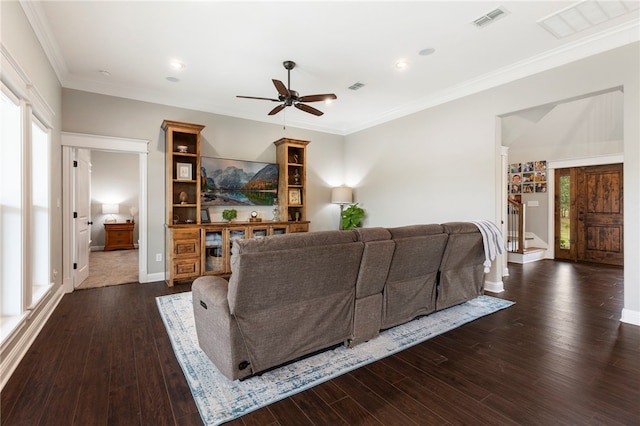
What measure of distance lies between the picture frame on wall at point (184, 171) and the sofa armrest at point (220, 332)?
3.01 meters

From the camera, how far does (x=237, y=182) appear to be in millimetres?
5469

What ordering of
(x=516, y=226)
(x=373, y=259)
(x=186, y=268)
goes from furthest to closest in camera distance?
1. (x=516, y=226)
2. (x=186, y=268)
3. (x=373, y=259)

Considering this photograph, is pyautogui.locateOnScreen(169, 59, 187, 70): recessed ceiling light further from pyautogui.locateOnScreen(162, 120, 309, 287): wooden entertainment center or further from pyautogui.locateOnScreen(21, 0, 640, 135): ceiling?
pyautogui.locateOnScreen(162, 120, 309, 287): wooden entertainment center

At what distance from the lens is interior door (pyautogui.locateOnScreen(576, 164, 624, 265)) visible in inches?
236

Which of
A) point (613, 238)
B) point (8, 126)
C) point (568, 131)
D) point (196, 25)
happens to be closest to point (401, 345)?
point (196, 25)

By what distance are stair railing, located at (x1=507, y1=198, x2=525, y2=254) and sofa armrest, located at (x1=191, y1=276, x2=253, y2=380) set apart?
20.9 ft

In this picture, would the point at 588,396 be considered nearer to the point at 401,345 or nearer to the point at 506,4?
the point at 401,345

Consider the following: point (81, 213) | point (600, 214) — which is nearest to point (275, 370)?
point (81, 213)

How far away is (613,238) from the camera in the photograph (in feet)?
19.9

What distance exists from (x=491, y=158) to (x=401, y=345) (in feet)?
9.56

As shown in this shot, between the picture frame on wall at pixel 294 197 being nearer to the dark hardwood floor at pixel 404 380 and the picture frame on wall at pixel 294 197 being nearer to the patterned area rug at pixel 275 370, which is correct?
the patterned area rug at pixel 275 370

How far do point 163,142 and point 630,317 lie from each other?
20.7 feet

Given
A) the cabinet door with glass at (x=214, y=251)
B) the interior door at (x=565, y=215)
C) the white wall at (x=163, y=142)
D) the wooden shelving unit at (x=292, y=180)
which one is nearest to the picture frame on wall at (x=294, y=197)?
the wooden shelving unit at (x=292, y=180)

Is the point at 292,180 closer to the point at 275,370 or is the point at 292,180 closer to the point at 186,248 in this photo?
the point at 186,248
